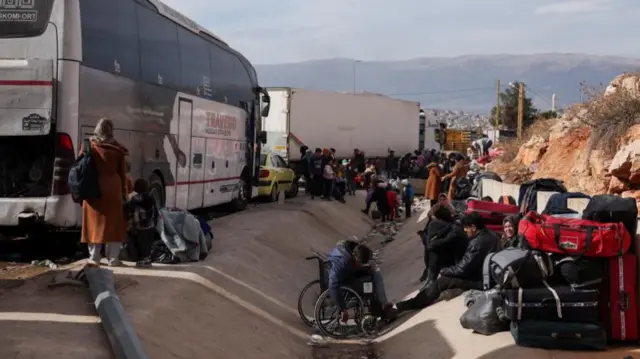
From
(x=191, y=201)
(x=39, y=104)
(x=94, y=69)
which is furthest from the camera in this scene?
(x=191, y=201)

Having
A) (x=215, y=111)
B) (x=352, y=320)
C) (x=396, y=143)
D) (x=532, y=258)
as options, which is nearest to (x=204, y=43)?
(x=215, y=111)

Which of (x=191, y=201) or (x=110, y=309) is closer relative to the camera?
(x=110, y=309)

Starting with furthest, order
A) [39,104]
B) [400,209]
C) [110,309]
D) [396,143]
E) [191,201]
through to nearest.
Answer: [396,143]
[400,209]
[191,201]
[39,104]
[110,309]

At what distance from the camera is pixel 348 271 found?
1012cm

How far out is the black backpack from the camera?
919 cm

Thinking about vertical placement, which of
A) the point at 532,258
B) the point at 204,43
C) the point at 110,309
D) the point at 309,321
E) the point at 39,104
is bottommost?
the point at 309,321

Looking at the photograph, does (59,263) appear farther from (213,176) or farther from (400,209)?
(400,209)

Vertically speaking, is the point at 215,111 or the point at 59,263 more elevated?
the point at 215,111

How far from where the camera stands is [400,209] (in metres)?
25.5

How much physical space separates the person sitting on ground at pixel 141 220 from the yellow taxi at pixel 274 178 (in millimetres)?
12535

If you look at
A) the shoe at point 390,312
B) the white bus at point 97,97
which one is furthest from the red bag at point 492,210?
the white bus at point 97,97

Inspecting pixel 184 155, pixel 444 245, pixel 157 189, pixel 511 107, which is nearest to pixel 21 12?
pixel 157 189

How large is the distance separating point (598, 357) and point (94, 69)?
7.38 metres

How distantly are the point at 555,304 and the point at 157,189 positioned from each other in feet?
26.0
